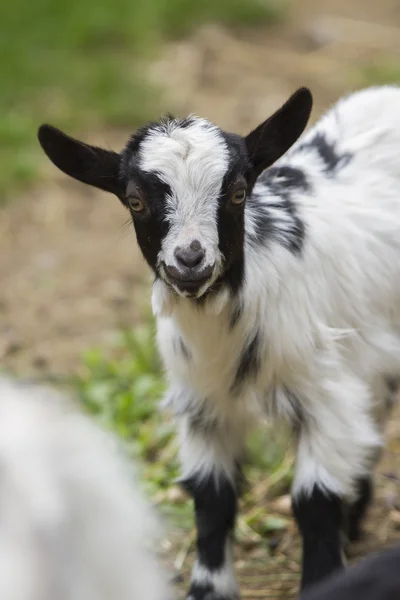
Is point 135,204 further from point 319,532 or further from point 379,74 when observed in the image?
point 379,74

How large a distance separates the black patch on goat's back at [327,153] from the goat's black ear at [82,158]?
0.83 metres

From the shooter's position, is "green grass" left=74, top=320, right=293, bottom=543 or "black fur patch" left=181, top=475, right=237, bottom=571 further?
"green grass" left=74, top=320, right=293, bottom=543

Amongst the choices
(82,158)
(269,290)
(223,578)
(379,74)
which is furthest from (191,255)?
(379,74)

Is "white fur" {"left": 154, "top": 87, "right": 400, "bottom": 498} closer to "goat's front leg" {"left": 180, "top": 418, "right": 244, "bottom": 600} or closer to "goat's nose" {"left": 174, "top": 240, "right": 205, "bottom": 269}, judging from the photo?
"goat's front leg" {"left": 180, "top": 418, "right": 244, "bottom": 600}

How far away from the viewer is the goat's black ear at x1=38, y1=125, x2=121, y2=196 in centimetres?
380

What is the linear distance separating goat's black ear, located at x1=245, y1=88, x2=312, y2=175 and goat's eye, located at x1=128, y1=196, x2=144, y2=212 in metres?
0.39

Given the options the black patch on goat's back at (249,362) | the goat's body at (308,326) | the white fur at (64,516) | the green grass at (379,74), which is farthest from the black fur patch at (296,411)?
the green grass at (379,74)

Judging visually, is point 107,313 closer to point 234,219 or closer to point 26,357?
point 26,357

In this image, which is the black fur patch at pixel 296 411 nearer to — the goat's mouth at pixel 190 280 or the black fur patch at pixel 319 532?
the black fur patch at pixel 319 532

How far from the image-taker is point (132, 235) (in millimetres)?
7586

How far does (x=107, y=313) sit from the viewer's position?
6551 mm

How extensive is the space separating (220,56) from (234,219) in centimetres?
657

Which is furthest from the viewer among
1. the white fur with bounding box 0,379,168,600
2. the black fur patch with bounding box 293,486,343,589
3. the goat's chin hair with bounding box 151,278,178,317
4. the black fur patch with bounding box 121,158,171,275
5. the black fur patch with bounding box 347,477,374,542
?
the black fur patch with bounding box 347,477,374,542

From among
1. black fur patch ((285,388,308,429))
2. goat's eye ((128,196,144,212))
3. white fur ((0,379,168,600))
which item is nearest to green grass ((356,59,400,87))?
black fur patch ((285,388,308,429))
